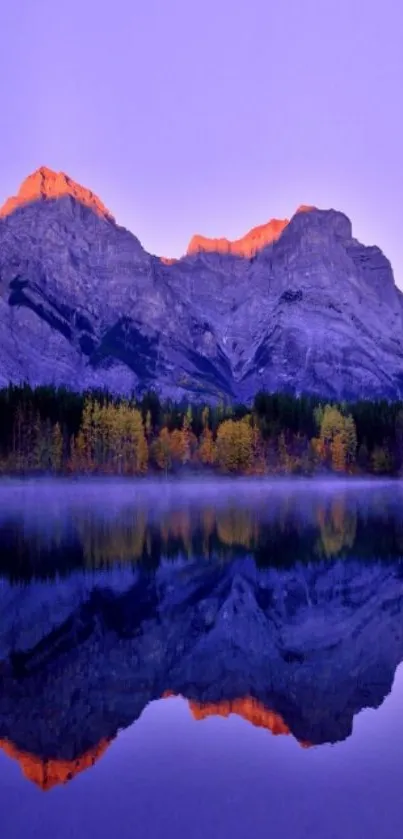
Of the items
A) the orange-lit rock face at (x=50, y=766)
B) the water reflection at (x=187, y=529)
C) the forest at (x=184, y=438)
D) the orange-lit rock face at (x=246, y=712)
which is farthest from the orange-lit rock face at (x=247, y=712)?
the forest at (x=184, y=438)

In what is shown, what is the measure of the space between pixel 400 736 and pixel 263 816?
19.3 feet

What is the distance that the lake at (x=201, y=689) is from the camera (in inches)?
640

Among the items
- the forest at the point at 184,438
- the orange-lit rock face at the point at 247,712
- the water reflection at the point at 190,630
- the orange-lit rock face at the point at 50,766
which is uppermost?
the forest at the point at 184,438

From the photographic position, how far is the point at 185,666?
87.1 feet

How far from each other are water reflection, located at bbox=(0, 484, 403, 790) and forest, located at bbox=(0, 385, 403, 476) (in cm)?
7149

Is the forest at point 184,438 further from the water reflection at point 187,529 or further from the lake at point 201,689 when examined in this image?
the lake at point 201,689

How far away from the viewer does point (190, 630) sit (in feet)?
103

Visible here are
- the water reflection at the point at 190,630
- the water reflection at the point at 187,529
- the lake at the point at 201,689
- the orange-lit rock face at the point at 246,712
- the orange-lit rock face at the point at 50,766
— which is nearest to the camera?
the lake at the point at 201,689

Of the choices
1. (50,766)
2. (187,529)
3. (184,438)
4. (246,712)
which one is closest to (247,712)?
(246,712)

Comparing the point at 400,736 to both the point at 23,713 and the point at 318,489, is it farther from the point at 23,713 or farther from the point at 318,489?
the point at 318,489

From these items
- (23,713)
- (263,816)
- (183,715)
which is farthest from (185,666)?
(263,816)

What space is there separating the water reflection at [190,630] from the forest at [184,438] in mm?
71493

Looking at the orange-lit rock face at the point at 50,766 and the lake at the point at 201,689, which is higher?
the lake at the point at 201,689

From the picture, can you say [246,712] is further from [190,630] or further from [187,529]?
[187,529]
